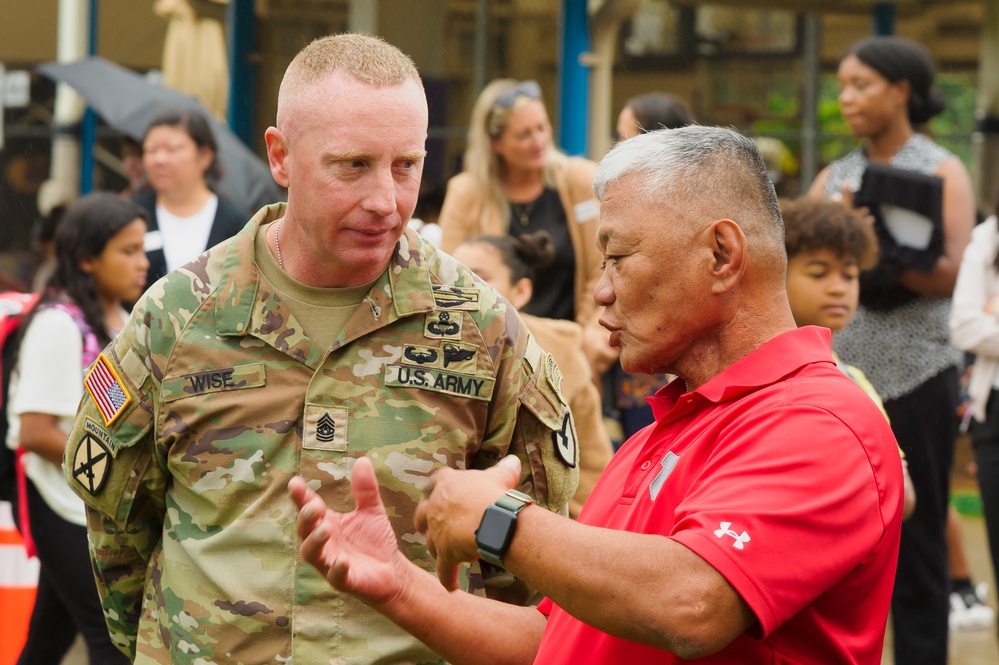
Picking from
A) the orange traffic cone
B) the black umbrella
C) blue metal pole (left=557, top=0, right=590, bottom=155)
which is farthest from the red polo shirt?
blue metal pole (left=557, top=0, right=590, bottom=155)

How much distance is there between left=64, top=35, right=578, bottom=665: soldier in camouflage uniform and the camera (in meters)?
2.68

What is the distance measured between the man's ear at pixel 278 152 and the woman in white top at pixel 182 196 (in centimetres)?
338

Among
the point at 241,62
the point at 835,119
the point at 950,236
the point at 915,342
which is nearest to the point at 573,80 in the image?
the point at 835,119

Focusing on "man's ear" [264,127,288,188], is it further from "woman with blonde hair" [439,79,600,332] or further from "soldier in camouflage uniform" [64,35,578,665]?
"woman with blonde hair" [439,79,600,332]

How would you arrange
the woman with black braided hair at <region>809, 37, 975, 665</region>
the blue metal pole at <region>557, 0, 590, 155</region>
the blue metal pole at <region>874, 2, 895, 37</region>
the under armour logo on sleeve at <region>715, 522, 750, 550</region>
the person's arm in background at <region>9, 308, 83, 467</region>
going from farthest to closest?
the blue metal pole at <region>874, 2, 895, 37</region> → the blue metal pole at <region>557, 0, 590, 155</region> → the woman with black braided hair at <region>809, 37, 975, 665</region> → the person's arm in background at <region>9, 308, 83, 467</region> → the under armour logo on sleeve at <region>715, 522, 750, 550</region>

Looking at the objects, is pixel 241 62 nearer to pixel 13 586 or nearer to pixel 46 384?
pixel 13 586

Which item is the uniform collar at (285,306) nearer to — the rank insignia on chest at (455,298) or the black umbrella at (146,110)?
the rank insignia on chest at (455,298)

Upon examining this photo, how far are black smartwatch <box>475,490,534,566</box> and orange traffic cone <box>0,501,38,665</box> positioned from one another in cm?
390

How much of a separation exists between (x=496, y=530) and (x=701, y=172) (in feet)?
2.31

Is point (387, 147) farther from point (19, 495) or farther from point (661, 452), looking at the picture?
point (19, 495)

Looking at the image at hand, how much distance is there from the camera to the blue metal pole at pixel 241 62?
14.0 metres

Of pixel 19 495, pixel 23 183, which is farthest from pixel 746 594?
pixel 23 183

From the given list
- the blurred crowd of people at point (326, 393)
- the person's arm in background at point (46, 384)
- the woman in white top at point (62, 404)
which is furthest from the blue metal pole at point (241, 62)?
the blurred crowd of people at point (326, 393)

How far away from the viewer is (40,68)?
864cm
